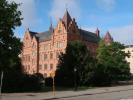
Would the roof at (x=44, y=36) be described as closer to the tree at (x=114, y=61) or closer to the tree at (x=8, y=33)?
the tree at (x=114, y=61)

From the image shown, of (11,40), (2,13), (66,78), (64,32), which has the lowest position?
(66,78)

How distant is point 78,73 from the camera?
50.6 m

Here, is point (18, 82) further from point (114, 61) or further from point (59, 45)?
point (59, 45)

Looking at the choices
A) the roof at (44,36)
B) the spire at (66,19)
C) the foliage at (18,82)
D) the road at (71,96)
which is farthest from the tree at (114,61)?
the roof at (44,36)

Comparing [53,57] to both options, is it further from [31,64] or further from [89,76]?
[89,76]

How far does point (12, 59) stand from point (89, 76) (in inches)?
626

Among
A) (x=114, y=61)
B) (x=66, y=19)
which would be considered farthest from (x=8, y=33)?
(x=66, y=19)

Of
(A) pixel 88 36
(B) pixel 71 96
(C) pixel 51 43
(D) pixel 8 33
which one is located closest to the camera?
(B) pixel 71 96

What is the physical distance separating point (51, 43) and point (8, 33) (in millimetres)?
67499

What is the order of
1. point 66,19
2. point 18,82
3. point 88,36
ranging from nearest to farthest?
point 18,82, point 66,19, point 88,36

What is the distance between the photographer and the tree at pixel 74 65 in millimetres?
50688

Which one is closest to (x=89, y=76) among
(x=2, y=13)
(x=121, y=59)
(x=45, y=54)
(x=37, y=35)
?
(x=121, y=59)

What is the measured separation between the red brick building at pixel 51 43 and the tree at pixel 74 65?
1571 inches

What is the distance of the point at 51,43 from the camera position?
105562 millimetres
